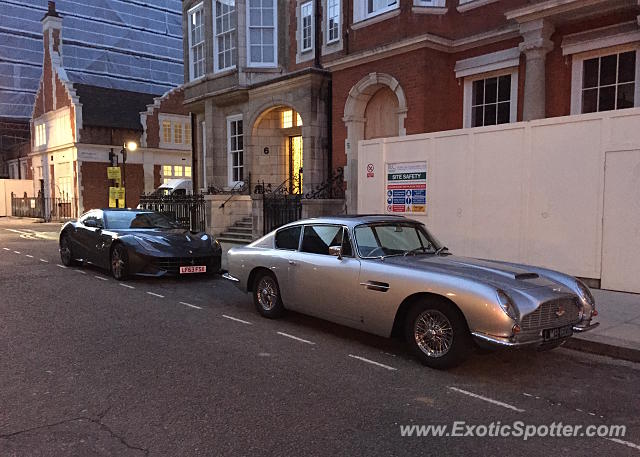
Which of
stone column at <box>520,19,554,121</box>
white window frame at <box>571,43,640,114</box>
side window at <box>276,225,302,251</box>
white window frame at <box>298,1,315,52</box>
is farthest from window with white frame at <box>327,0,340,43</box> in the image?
side window at <box>276,225,302,251</box>

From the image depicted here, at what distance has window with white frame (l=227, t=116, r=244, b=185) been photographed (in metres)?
19.1

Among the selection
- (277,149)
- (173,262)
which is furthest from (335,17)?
(173,262)

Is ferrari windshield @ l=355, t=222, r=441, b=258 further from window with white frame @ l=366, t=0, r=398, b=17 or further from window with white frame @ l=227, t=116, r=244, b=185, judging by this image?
window with white frame @ l=227, t=116, r=244, b=185

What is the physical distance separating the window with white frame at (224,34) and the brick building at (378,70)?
0.05 meters

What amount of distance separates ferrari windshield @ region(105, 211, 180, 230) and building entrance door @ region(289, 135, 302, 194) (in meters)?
7.34

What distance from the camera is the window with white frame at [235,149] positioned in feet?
62.7

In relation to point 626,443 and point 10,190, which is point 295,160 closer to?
point 626,443

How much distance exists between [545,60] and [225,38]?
12071 millimetres

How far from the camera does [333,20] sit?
53.6ft

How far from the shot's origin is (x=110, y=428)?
354cm

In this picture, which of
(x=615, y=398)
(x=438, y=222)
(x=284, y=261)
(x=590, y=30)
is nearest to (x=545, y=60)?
(x=590, y=30)

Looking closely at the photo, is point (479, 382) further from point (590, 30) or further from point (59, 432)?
point (590, 30)

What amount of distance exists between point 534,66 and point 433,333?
8594 mm

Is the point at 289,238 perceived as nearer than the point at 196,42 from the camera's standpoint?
Yes
